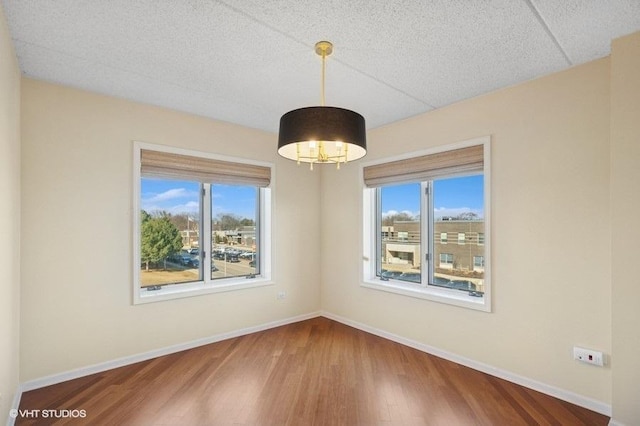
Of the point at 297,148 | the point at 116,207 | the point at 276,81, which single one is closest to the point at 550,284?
the point at 297,148

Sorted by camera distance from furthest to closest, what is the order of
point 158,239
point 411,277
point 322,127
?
point 411,277 → point 158,239 → point 322,127

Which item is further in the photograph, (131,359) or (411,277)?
(411,277)

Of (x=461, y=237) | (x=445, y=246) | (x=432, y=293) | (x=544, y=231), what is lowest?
(x=432, y=293)

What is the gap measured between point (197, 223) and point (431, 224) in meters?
2.82

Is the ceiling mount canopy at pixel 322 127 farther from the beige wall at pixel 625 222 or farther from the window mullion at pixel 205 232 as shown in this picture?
the window mullion at pixel 205 232

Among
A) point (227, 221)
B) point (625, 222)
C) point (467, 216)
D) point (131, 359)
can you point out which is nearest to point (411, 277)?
point (467, 216)

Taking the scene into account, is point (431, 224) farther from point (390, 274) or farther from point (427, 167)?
point (390, 274)

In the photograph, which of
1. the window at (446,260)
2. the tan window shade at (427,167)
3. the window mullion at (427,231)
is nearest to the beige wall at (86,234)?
the tan window shade at (427,167)

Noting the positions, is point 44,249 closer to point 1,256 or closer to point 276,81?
point 1,256

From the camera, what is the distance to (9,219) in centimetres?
209

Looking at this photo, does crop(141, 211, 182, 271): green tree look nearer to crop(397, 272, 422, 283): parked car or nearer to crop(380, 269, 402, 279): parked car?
crop(380, 269, 402, 279): parked car

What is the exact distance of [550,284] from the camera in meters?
2.61

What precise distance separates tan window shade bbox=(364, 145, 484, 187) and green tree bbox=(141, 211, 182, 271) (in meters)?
2.48

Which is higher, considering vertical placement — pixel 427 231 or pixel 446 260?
pixel 427 231
